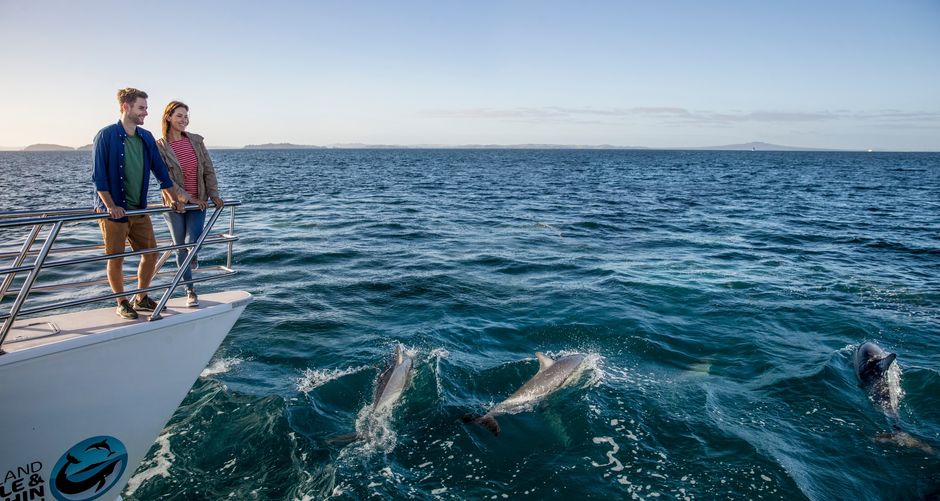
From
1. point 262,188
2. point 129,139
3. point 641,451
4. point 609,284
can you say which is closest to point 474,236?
point 609,284

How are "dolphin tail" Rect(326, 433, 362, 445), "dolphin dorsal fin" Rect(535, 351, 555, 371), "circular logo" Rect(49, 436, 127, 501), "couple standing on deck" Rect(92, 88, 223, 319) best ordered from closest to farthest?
"circular logo" Rect(49, 436, 127, 501) → "couple standing on deck" Rect(92, 88, 223, 319) → "dolphin tail" Rect(326, 433, 362, 445) → "dolphin dorsal fin" Rect(535, 351, 555, 371)

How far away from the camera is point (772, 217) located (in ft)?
108

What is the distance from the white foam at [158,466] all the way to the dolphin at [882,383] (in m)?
11.0

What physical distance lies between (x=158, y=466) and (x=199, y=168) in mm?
4324

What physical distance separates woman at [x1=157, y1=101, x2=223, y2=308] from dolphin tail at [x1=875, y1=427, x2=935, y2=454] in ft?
35.3

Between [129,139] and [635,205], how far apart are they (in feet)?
119

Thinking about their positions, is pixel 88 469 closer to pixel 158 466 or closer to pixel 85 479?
pixel 85 479

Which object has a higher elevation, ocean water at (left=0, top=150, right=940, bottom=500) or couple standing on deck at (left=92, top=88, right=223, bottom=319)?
couple standing on deck at (left=92, top=88, right=223, bottom=319)

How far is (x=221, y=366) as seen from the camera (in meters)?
11.1

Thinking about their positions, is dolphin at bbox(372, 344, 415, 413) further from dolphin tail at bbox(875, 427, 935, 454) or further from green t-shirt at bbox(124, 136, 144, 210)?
dolphin tail at bbox(875, 427, 935, 454)

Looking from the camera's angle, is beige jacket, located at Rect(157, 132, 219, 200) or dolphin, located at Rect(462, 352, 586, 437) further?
dolphin, located at Rect(462, 352, 586, 437)

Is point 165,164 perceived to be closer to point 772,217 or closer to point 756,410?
point 756,410

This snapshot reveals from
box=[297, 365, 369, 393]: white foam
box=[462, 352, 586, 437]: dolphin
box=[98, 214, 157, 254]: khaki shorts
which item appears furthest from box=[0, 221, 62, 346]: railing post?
box=[462, 352, 586, 437]: dolphin

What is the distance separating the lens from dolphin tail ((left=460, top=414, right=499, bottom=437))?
352 inches
